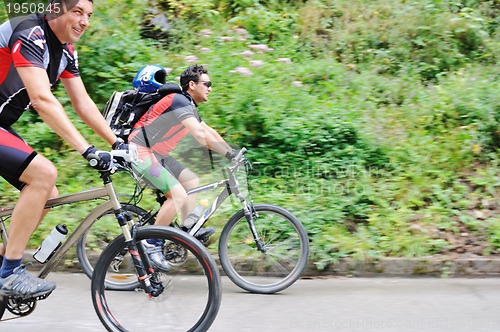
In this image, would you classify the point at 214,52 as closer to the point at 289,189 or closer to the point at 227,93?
the point at 227,93

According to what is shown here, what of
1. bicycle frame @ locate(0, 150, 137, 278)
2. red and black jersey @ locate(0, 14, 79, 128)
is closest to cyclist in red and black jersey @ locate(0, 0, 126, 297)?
red and black jersey @ locate(0, 14, 79, 128)

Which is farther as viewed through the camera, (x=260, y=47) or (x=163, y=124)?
(x=260, y=47)

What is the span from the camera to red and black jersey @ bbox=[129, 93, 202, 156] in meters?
5.39

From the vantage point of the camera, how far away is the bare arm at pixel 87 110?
13.1ft

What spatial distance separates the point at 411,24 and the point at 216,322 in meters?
6.45

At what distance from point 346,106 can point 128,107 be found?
3190mm

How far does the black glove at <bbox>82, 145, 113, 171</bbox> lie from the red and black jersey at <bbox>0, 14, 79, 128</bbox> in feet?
1.86

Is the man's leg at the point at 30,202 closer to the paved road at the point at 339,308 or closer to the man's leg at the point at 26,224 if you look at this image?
the man's leg at the point at 26,224

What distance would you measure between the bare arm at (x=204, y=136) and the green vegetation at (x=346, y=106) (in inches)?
39.2

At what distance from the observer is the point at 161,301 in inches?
156

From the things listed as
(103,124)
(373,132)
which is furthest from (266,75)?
(103,124)

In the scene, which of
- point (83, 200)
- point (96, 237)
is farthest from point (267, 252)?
point (83, 200)

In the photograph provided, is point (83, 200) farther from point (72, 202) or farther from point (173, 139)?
point (173, 139)

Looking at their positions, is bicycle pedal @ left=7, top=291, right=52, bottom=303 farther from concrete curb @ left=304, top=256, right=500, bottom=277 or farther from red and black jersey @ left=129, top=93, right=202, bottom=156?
concrete curb @ left=304, top=256, right=500, bottom=277
